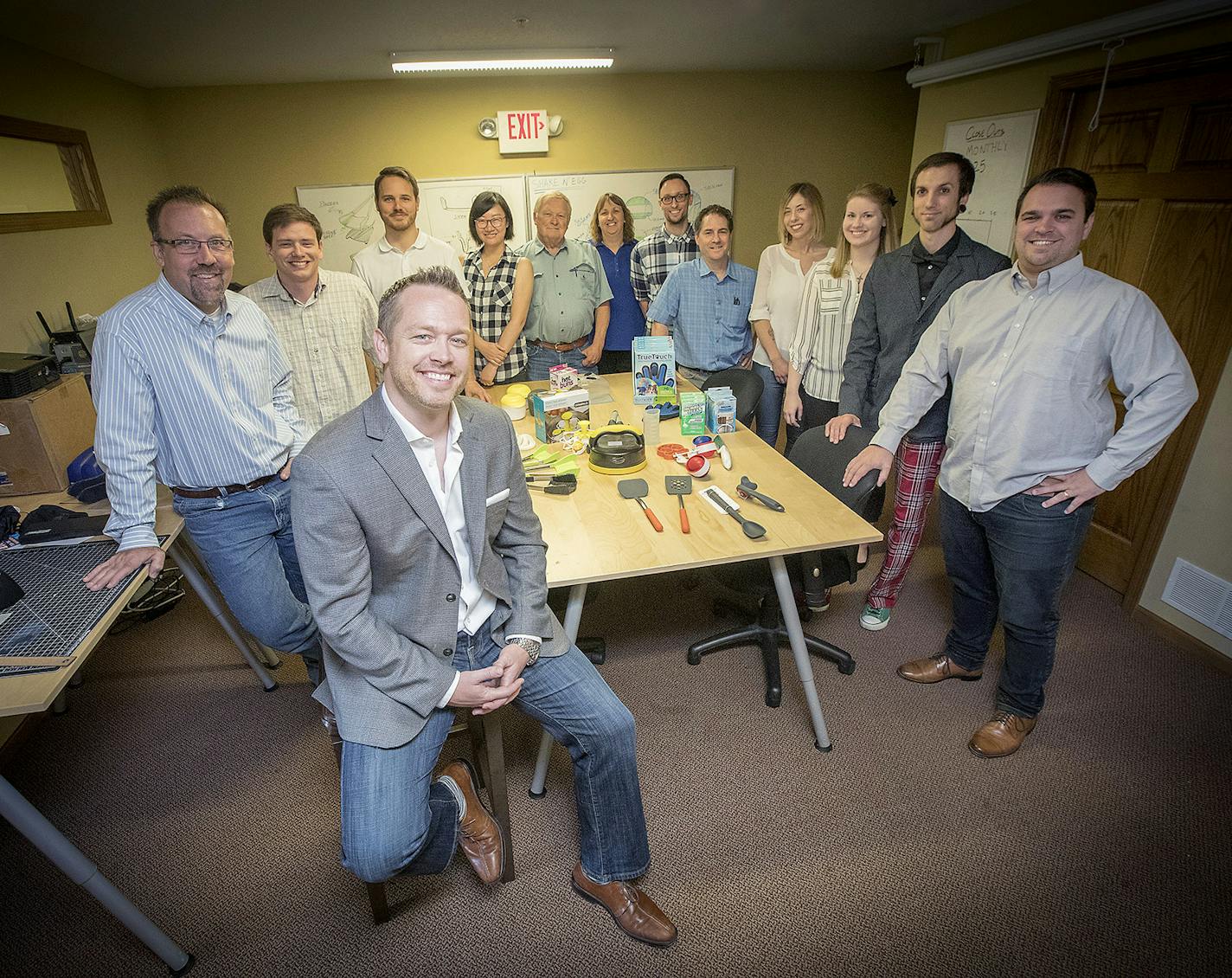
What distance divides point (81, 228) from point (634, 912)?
14.9ft

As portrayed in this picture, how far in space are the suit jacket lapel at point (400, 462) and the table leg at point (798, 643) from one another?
1.01 metres

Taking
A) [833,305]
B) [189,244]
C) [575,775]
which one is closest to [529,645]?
[575,775]

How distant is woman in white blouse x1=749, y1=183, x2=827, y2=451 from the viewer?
2.86m

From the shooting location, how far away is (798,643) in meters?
1.98

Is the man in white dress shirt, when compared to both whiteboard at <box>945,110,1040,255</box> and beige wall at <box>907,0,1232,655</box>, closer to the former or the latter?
beige wall at <box>907,0,1232,655</box>

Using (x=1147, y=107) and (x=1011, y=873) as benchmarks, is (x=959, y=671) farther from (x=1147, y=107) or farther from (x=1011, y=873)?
(x=1147, y=107)

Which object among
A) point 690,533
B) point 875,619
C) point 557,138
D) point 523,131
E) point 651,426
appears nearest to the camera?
point 690,533

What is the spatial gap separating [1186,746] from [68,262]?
5472mm

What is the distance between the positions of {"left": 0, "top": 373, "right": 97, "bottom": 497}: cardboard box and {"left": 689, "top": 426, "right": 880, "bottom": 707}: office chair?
241 cm

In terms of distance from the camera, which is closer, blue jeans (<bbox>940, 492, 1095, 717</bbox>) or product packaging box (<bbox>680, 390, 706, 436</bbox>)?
blue jeans (<bbox>940, 492, 1095, 717</bbox>)

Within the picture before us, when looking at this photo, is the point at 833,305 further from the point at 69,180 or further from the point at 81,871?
the point at 69,180

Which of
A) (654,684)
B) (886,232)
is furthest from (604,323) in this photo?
(654,684)

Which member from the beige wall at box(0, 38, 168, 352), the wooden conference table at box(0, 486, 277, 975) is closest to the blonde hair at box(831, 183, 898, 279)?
the wooden conference table at box(0, 486, 277, 975)

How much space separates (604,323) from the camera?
3.66 m
